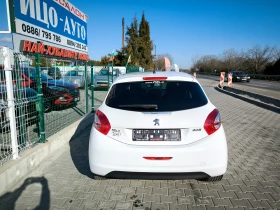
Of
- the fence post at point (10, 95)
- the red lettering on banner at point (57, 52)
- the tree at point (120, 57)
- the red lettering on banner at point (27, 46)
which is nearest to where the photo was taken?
the fence post at point (10, 95)

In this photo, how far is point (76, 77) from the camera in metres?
7.13

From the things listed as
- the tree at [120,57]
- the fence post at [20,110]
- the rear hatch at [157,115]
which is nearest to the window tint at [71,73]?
the fence post at [20,110]

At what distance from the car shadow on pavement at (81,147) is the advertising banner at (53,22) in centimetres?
249

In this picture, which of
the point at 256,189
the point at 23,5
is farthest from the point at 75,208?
the point at 23,5

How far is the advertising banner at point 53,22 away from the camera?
4617mm

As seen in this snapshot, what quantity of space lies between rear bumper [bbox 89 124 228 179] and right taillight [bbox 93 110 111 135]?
8cm

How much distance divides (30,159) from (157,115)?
2.39 meters

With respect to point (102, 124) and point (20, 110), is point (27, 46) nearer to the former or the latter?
point (20, 110)

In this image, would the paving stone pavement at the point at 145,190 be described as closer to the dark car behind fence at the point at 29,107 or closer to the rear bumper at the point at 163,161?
the rear bumper at the point at 163,161

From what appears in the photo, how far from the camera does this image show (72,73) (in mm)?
6941

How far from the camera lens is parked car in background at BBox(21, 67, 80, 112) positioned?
168 inches

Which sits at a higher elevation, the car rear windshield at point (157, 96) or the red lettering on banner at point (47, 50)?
the red lettering on banner at point (47, 50)

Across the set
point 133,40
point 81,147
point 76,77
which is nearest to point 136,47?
point 133,40

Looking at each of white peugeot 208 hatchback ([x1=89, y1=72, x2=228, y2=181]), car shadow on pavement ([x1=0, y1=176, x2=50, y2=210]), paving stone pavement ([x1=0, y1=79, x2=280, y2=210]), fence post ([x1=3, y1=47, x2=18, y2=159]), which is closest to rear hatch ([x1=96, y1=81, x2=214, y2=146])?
white peugeot 208 hatchback ([x1=89, y1=72, x2=228, y2=181])
